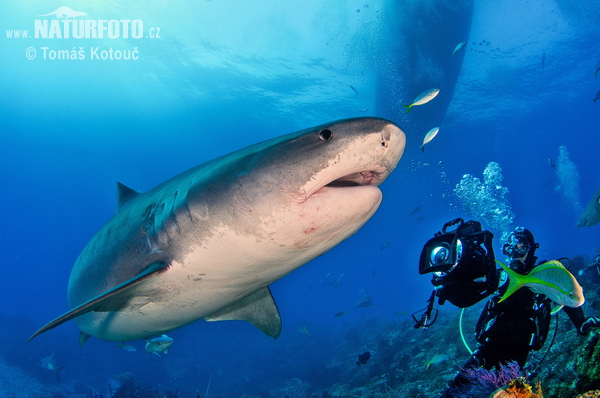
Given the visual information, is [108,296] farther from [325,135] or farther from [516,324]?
[516,324]

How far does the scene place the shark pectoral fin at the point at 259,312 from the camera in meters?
4.21

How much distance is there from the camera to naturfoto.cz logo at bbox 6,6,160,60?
28.1 metres

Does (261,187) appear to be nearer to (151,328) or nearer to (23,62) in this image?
(151,328)

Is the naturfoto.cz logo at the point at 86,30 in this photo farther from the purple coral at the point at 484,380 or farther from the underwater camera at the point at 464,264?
the purple coral at the point at 484,380

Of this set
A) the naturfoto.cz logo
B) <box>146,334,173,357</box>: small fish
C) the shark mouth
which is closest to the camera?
the shark mouth

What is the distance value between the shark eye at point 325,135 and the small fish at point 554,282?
169cm

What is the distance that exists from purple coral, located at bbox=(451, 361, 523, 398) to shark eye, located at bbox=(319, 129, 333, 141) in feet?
7.69

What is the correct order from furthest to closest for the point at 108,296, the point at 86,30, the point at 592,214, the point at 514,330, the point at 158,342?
the point at 86,30 < the point at 592,214 < the point at 158,342 < the point at 514,330 < the point at 108,296

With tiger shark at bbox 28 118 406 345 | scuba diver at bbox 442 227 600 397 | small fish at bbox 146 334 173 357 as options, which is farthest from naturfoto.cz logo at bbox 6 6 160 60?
scuba diver at bbox 442 227 600 397

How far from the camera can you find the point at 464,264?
8.12ft

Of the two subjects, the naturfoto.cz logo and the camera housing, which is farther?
the naturfoto.cz logo

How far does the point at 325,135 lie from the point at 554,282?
85.5 inches

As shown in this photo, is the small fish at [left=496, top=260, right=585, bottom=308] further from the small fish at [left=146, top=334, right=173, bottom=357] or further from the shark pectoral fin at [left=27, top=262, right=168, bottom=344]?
the small fish at [left=146, top=334, right=173, bottom=357]

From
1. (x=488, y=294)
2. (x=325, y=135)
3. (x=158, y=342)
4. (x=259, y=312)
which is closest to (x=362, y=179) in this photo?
(x=325, y=135)
